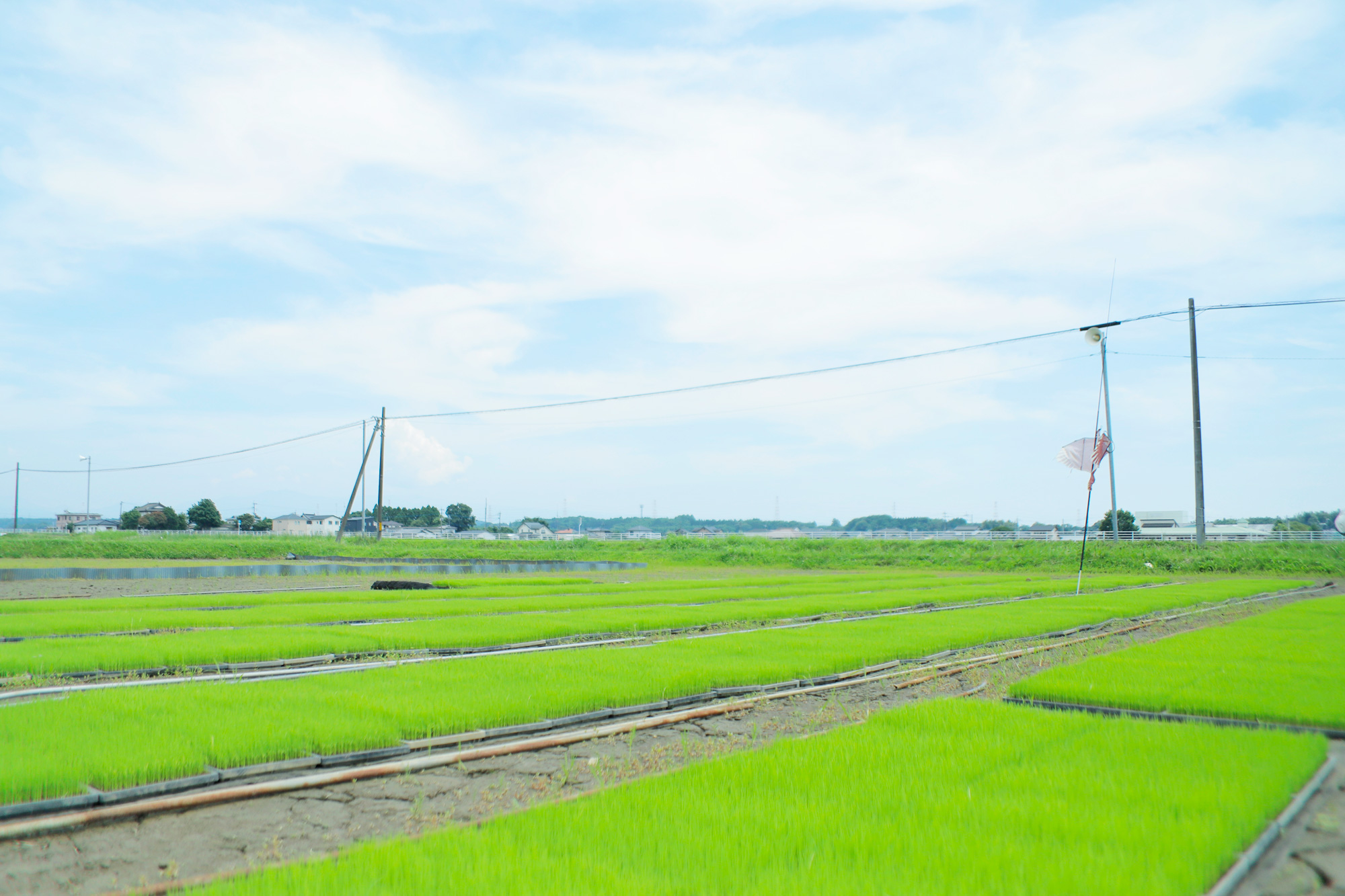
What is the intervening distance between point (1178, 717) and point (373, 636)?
954 cm

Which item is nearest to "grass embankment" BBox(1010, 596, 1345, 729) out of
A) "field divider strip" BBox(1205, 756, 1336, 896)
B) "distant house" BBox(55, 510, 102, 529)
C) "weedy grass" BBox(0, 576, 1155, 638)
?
"field divider strip" BBox(1205, 756, 1336, 896)

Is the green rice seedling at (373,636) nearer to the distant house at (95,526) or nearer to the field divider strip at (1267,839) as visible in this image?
the field divider strip at (1267,839)

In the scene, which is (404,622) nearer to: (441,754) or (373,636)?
(373,636)

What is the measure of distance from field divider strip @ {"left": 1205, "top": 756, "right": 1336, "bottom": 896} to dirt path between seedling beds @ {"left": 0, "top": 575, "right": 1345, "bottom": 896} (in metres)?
0.05

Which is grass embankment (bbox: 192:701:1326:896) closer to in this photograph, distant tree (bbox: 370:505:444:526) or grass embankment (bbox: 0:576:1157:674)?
grass embankment (bbox: 0:576:1157:674)

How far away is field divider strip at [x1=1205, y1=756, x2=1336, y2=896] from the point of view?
11.8 feet

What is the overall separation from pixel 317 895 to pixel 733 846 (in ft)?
5.98

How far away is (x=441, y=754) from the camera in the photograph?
586cm

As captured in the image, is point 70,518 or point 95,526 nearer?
point 95,526

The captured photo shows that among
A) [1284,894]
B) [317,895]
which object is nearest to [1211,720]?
[1284,894]

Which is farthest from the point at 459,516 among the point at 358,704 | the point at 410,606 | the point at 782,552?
the point at 358,704

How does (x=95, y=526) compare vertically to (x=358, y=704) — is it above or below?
below

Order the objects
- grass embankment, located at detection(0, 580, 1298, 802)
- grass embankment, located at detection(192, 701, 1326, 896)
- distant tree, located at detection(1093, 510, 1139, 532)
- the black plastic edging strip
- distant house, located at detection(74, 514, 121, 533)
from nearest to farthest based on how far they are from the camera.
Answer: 1. grass embankment, located at detection(192, 701, 1326, 896)
2. grass embankment, located at detection(0, 580, 1298, 802)
3. the black plastic edging strip
4. distant tree, located at detection(1093, 510, 1139, 532)
5. distant house, located at detection(74, 514, 121, 533)

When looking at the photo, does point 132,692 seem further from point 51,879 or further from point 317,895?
point 317,895
